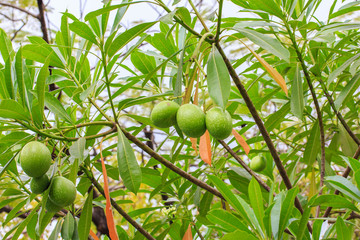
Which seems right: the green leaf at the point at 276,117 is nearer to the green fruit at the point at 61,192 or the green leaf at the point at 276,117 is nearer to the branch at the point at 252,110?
the branch at the point at 252,110

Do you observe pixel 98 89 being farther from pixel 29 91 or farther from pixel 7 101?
pixel 7 101

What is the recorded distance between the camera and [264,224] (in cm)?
86

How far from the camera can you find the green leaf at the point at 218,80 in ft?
2.41

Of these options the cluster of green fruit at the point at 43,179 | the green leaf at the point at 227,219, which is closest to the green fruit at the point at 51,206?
the cluster of green fruit at the point at 43,179

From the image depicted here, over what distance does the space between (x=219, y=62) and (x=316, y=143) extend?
2.27 feet

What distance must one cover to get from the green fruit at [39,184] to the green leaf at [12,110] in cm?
15

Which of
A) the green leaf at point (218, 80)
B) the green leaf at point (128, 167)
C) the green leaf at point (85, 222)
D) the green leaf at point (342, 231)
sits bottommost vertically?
the green leaf at point (85, 222)

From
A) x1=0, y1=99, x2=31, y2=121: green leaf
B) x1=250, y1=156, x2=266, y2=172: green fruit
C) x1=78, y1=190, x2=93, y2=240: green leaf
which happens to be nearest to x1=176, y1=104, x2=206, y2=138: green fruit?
x1=0, y1=99, x2=31, y2=121: green leaf

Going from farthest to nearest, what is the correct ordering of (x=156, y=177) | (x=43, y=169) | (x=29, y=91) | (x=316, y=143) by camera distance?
(x=156, y=177) → (x=316, y=143) → (x=29, y=91) → (x=43, y=169)

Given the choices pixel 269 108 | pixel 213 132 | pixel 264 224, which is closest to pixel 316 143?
pixel 264 224

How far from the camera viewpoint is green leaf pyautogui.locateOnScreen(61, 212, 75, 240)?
117cm

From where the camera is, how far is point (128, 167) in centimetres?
87

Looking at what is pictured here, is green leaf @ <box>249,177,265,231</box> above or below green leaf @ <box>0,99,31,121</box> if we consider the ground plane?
→ below

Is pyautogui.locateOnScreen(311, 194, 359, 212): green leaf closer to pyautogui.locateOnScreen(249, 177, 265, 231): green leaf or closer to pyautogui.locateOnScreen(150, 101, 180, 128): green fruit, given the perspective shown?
pyautogui.locateOnScreen(249, 177, 265, 231): green leaf
